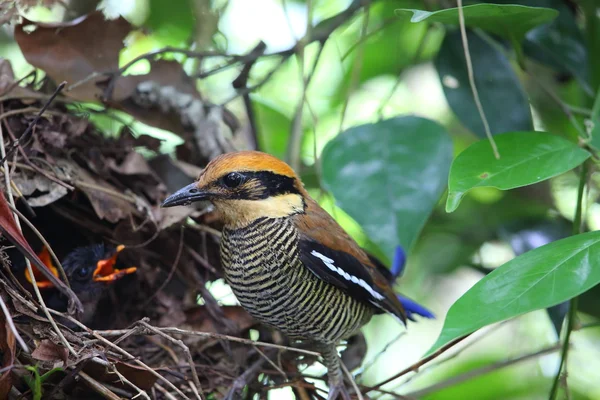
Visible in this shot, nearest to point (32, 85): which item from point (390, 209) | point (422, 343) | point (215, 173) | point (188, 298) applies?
point (215, 173)

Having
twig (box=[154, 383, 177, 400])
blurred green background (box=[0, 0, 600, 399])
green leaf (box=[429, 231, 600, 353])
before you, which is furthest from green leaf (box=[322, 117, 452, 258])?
twig (box=[154, 383, 177, 400])

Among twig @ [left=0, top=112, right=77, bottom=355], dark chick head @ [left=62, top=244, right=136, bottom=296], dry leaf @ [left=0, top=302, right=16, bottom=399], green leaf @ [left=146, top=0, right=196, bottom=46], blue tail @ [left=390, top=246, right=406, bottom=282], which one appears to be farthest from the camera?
green leaf @ [left=146, top=0, right=196, bottom=46]

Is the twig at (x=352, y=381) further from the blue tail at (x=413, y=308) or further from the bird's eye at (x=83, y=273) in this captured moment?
the bird's eye at (x=83, y=273)

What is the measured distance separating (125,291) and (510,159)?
1.82 metres

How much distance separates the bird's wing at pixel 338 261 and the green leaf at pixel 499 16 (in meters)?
0.91

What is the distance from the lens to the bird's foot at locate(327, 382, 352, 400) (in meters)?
2.95

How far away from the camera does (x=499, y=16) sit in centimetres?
273

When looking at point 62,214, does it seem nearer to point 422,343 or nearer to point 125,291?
point 125,291

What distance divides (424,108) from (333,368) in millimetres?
2618

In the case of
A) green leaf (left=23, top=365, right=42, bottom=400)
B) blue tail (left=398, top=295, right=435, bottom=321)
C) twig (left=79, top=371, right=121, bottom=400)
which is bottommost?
blue tail (left=398, top=295, right=435, bottom=321)

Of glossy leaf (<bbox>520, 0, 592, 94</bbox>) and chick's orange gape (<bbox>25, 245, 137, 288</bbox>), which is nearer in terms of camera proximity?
chick's orange gape (<bbox>25, 245, 137, 288</bbox>)

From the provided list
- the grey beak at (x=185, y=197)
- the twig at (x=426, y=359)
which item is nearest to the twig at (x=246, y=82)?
the grey beak at (x=185, y=197)

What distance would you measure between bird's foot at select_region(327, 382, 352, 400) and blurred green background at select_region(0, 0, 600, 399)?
5.3 inches

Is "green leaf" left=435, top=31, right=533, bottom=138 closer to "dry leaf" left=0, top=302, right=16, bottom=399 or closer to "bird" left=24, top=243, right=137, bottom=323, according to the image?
"bird" left=24, top=243, right=137, bottom=323
